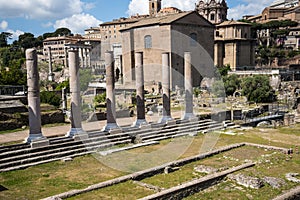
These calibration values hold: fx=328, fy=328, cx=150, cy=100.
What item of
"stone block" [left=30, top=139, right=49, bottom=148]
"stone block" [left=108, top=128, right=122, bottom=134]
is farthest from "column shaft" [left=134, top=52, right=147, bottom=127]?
"stone block" [left=30, top=139, right=49, bottom=148]

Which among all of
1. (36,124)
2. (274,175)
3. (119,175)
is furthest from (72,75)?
(274,175)

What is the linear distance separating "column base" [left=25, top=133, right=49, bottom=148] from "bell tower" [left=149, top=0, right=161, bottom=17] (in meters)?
61.2

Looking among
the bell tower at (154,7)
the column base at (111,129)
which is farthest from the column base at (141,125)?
the bell tower at (154,7)

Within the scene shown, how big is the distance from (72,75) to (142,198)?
624 centimetres

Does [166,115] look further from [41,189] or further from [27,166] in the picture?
[41,189]

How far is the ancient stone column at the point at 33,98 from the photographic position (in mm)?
10773

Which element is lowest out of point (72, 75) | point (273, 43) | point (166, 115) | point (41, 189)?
point (41, 189)

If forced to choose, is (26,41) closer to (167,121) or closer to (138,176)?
(167,121)

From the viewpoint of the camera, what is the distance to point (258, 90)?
1109 inches

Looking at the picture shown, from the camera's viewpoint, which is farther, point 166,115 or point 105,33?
point 105,33

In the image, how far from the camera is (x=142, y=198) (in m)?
7.23

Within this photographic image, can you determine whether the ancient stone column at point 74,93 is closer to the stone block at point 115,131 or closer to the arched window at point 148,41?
the stone block at point 115,131

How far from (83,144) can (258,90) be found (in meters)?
20.2

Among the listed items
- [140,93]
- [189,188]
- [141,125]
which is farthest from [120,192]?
[140,93]
